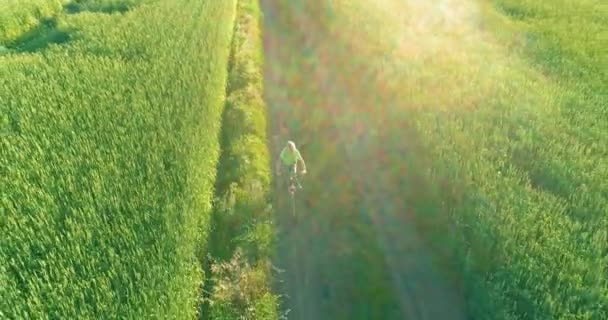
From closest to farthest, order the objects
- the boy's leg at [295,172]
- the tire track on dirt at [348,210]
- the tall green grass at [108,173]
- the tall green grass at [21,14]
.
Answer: the tall green grass at [108,173]
the tire track on dirt at [348,210]
the boy's leg at [295,172]
the tall green grass at [21,14]

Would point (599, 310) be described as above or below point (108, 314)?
above

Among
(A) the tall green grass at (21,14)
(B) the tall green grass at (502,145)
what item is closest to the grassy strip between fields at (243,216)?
(B) the tall green grass at (502,145)

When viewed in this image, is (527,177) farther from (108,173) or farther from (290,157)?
(108,173)

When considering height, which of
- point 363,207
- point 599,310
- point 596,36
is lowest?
point 363,207

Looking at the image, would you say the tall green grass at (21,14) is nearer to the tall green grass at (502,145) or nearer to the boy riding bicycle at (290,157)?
the tall green grass at (502,145)

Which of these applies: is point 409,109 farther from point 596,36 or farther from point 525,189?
point 596,36

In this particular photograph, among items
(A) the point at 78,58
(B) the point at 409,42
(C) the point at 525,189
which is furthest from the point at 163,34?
(C) the point at 525,189

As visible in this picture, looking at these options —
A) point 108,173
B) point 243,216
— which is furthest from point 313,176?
point 108,173

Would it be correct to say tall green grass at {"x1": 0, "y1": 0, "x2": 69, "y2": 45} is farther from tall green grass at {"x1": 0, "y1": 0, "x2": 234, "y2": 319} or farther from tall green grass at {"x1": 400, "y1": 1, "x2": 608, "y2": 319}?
tall green grass at {"x1": 400, "y1": 1, "x2": 608, "y2": 319}
